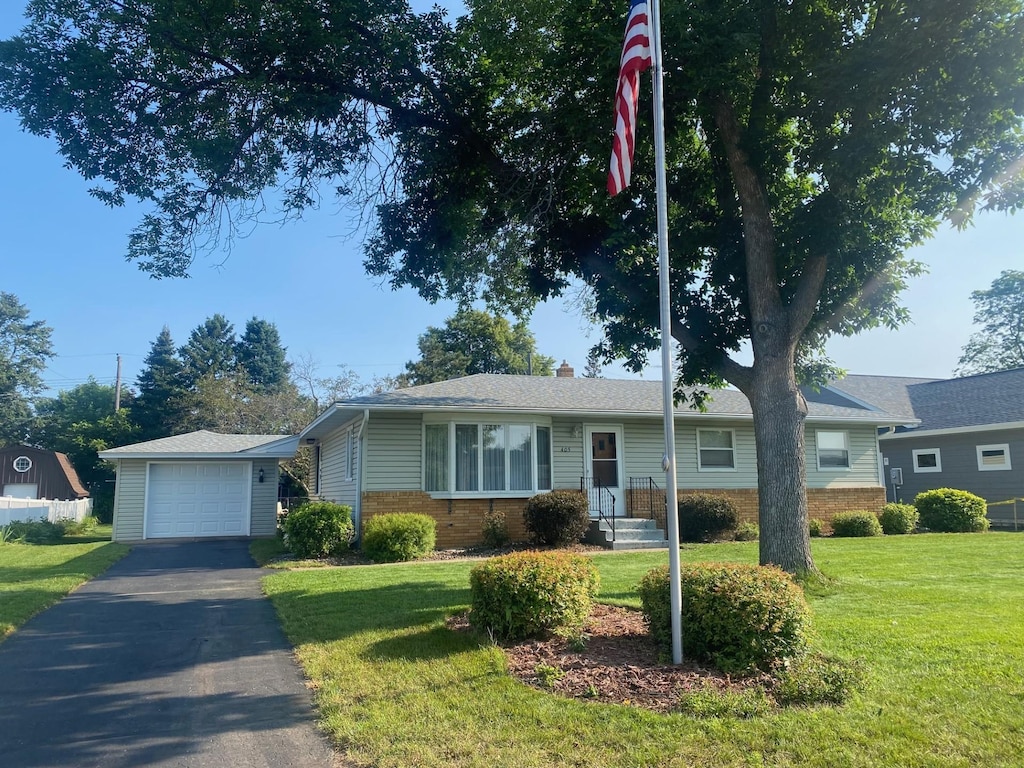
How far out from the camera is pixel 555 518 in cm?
1520

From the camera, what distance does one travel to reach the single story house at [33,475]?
3441 centimetres

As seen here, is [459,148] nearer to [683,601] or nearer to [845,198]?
[845,198]

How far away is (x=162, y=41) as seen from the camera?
9945 mm

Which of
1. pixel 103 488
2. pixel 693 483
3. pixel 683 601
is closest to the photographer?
pixel 683 601

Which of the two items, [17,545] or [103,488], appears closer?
[17,545]

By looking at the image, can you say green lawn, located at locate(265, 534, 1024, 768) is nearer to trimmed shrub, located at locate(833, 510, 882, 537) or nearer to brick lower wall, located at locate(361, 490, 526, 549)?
brick lower wall, located at locate(361, 490, 526, 549)

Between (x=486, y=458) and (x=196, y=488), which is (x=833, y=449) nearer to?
(x=486, y=458)

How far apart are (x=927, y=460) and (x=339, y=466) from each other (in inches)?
805

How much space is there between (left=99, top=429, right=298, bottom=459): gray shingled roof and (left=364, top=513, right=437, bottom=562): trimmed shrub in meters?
8.48

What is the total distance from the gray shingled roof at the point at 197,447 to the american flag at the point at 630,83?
17.5 metres

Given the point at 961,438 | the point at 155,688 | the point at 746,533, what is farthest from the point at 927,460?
the point at 155,688

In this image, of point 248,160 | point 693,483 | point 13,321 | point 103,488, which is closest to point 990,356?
point 693,483

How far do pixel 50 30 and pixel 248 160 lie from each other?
299cm

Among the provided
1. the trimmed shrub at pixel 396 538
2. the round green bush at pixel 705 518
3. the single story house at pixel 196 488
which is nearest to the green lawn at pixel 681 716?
the trimmed shrub at pixel 396 538
